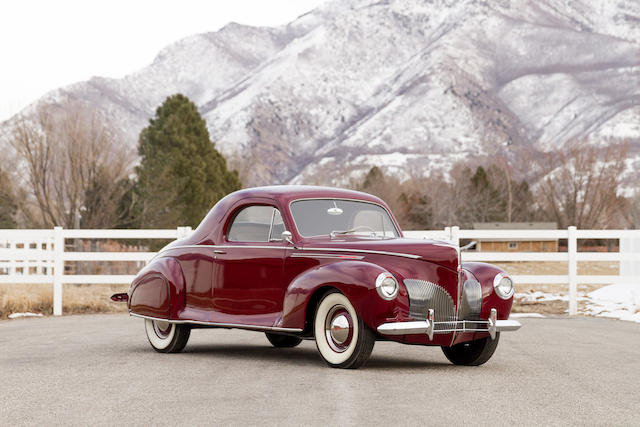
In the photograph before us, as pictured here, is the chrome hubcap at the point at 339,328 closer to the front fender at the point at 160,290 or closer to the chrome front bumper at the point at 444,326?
the chrome front bumper at the point at 444,326

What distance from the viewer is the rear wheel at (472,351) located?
397 inches

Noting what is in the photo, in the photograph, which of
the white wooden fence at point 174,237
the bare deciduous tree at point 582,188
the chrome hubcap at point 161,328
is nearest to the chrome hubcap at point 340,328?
the chrome hubcap at point 161,328

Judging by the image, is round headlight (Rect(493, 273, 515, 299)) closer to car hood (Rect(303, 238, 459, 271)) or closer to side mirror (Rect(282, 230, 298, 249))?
car hood (Rect(303, 238, 459, 271))

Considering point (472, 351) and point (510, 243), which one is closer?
point (472, 351)

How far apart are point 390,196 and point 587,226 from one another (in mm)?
22439

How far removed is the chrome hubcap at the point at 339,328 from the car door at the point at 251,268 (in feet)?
2.29

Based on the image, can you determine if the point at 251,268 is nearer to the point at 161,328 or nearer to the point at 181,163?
the point at 161,328

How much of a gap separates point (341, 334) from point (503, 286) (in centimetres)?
187

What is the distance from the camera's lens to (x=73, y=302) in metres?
19.5

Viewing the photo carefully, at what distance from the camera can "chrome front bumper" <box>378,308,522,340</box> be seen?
9039mm

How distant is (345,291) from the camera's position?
9297mm

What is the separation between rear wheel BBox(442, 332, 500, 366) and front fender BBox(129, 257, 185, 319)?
2944 mm

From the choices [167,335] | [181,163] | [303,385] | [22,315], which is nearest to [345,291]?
[303,385]

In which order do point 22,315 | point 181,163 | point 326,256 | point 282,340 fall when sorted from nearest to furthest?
point 326,256 → point 282,340 → point 22,315 → point 181,163
